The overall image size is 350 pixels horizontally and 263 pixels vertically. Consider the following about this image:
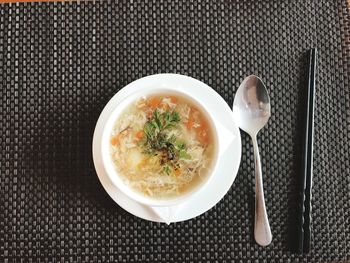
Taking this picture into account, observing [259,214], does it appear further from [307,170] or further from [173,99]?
[173,99]

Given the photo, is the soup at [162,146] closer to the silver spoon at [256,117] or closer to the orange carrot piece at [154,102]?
the orange carrot piece at [154,102]

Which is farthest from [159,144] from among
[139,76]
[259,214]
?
[259,214]

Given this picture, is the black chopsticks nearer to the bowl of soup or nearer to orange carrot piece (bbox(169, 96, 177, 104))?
the bowl of soup

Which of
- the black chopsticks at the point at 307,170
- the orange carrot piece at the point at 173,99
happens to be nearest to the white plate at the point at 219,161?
the orange carrot piece at the point at 173,99

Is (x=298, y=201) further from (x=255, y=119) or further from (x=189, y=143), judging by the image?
(x=189, y=143)

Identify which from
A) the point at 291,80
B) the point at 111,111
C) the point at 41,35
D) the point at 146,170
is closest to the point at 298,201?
the point at 291,80

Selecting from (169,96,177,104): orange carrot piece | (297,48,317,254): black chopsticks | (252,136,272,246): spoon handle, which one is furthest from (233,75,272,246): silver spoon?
(169,96,177,104): orange carrot piece
